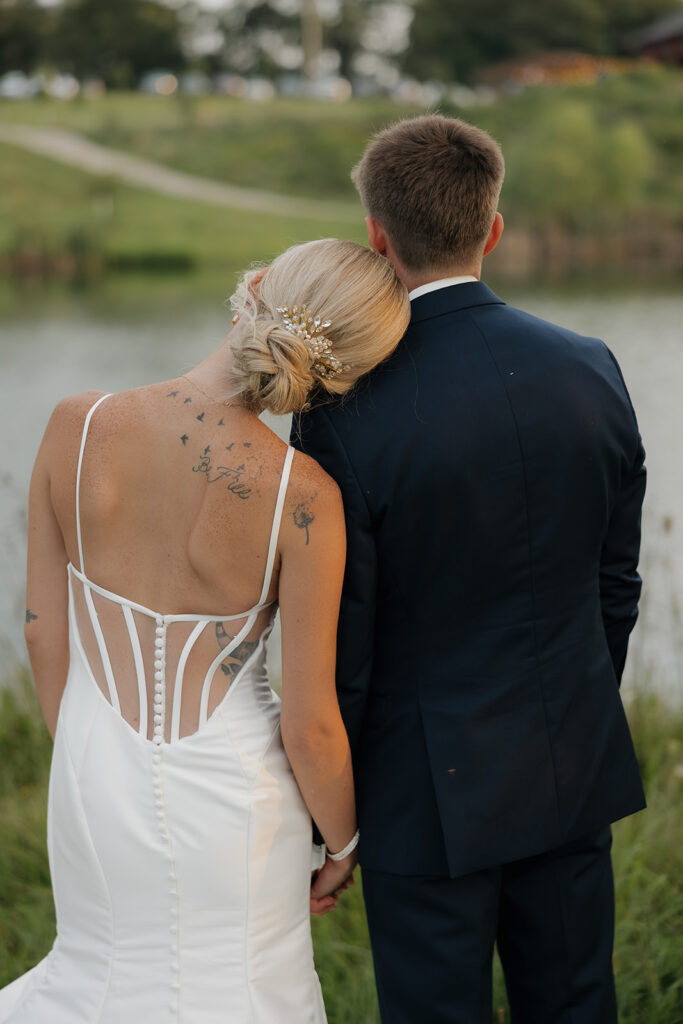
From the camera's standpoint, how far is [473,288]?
1716 mm

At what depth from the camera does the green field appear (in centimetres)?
2205

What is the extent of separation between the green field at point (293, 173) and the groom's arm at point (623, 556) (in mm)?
16990

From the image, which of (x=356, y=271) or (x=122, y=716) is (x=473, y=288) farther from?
(x=122, y=716)

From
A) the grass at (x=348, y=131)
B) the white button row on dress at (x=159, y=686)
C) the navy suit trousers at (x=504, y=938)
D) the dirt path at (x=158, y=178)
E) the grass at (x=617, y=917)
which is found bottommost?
the grass at (x=617, y=917)

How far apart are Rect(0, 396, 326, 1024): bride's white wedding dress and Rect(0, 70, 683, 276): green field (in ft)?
56.4

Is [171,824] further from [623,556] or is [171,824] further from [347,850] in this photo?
[623,556]

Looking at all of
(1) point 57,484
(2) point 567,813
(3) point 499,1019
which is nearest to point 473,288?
(1) point 57,484

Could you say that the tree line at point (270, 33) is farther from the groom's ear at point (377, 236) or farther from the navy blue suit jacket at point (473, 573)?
the navy blue suit jacket at point (473, 573)

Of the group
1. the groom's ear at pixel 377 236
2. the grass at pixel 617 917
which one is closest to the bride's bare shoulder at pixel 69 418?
the groom's ear at pixel 377 236

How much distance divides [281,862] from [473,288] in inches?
41.3

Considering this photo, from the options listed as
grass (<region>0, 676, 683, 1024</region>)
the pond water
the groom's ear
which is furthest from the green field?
the groom's ear

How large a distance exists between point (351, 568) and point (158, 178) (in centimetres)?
3026

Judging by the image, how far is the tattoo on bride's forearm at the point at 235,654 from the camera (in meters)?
1.67

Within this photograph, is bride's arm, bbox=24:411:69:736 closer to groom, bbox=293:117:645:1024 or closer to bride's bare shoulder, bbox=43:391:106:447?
bride's bare shoulder, bbox=43:391:106:447
